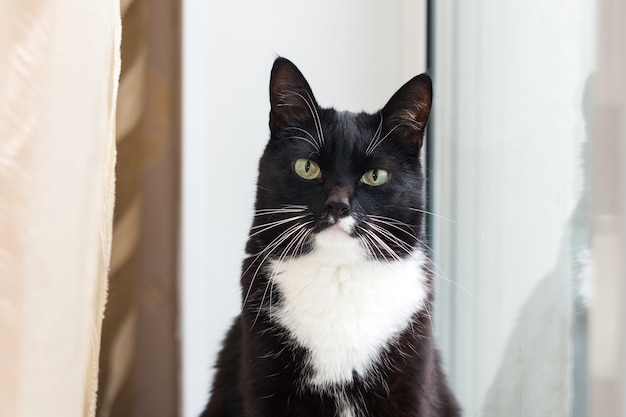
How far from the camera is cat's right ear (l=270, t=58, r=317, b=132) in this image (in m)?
1.03

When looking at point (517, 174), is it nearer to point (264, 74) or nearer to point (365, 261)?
point (365, 261)

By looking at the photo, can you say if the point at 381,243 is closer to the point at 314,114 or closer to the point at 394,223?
the point at 394,223

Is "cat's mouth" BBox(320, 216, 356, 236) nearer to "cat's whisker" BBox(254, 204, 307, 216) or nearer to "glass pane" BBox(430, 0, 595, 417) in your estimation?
"cat's whisker" BBox(254, 204, 307, 216)

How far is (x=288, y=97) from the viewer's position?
41.5 inches

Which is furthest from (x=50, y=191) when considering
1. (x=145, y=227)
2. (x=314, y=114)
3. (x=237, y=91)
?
(x=237, y=91)

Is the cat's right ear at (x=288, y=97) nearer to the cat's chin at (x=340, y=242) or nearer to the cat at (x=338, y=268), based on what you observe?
the cat at (x=338, y=268)

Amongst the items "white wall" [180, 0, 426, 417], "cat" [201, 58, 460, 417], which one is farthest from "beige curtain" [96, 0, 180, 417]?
"cat" [201, 58, 460, 417]

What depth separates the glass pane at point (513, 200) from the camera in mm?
927

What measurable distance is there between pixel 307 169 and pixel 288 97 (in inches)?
5.0

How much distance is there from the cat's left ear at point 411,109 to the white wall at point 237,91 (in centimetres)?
51

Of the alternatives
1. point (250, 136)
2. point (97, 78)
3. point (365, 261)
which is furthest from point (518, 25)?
point (97, 78)

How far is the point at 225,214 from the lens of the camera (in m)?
1.55

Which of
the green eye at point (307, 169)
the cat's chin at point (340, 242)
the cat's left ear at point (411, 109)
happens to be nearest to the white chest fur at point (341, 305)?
the cat's chin at point (340, 242)

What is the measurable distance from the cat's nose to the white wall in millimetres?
615
